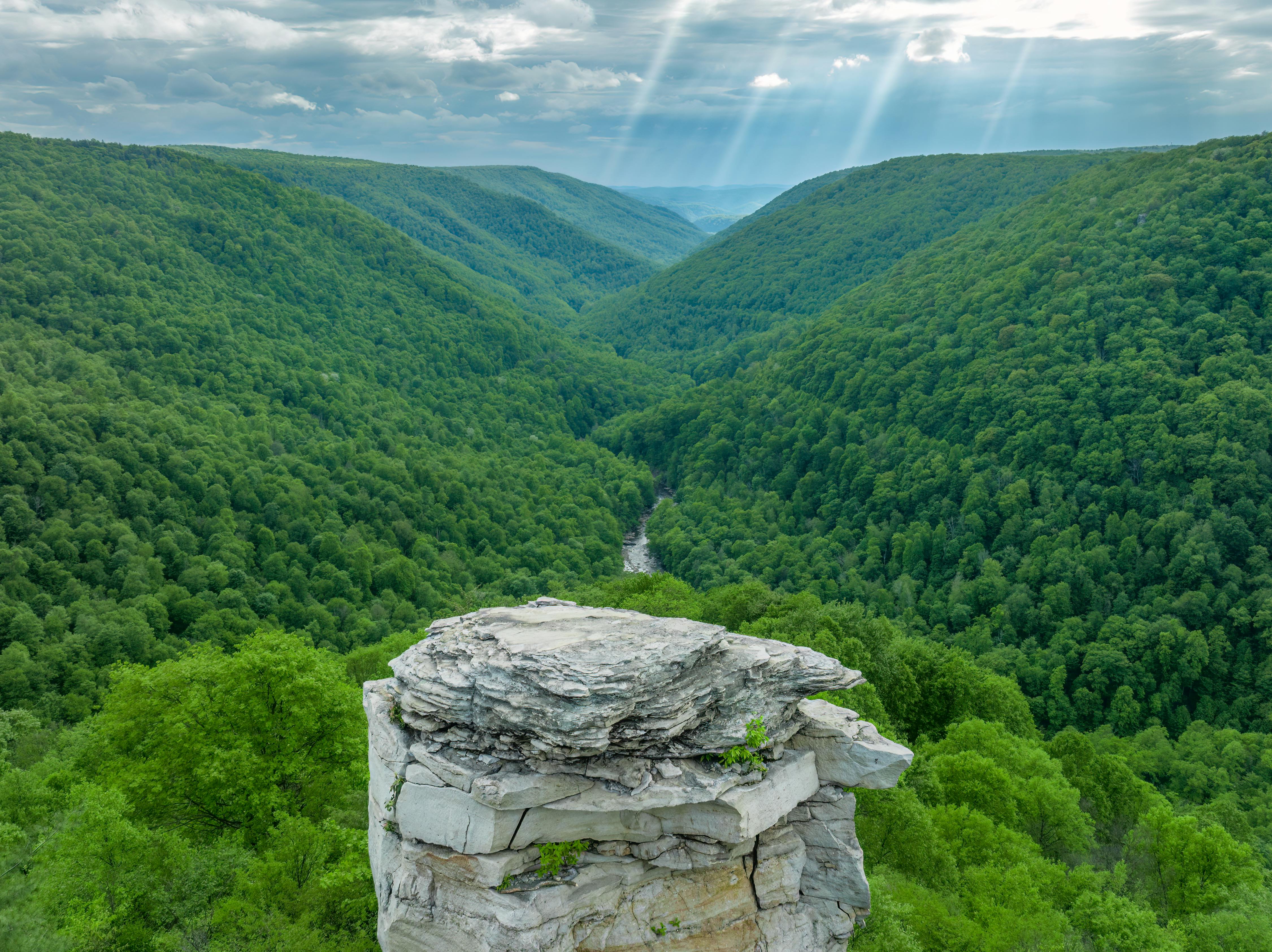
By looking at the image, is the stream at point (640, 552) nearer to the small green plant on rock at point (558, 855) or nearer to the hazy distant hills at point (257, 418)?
the hazy distant hills at point (257, 418)

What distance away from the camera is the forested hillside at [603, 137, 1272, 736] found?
76250 mm

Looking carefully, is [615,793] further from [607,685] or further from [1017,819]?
[1017,819]

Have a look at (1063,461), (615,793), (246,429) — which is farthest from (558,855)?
(246,429)

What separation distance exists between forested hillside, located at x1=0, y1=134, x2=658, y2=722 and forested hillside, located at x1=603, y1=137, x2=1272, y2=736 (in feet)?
93.1

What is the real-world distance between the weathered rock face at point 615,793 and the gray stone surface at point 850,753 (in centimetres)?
5

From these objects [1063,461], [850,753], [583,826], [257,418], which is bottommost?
[257,418]

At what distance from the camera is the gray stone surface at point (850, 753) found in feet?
69.5

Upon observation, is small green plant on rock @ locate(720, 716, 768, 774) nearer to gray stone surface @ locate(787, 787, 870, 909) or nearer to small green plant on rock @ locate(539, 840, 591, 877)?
gray stone surface @ locate(787, 787, 870, 909)

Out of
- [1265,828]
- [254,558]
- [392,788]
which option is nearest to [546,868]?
[392,788]

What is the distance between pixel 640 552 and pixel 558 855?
106412 millimetres

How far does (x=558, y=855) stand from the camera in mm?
19172

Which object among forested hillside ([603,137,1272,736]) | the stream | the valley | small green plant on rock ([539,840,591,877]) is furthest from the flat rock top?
the stream

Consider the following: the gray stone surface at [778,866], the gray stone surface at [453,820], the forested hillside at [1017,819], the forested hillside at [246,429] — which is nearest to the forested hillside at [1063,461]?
the forested hillside at [1017,819]

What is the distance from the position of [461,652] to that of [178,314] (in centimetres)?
13389
